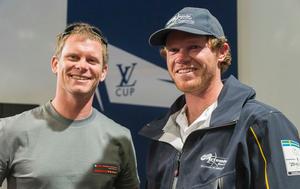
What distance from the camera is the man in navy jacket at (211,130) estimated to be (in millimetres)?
969

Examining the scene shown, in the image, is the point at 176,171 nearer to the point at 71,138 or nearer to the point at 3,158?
the point at 71,138

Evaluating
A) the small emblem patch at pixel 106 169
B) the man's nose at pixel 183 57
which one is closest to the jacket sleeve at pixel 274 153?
the man's nose at pixel 183 57

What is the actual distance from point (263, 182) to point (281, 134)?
13 cm

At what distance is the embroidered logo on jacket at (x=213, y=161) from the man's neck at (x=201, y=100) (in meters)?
0.18

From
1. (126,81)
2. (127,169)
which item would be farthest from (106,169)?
(126,81)

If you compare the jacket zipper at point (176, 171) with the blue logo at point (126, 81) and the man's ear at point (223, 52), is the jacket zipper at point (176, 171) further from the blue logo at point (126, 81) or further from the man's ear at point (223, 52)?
the blue logo at point (126, 81)

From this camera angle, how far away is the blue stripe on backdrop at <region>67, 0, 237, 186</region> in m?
2.12

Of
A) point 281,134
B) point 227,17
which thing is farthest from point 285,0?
point 281,134

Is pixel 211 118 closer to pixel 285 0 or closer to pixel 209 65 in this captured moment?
pixel 209 65

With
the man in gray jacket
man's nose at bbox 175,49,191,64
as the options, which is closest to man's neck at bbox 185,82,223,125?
man's nose at bbox 175,49,191,64

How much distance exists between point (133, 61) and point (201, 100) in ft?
3.33

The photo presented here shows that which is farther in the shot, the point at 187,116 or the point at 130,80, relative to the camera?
the point at 130,80

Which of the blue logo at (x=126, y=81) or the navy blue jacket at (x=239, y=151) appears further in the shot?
Answer: the blue logo at (x=126, y=81)

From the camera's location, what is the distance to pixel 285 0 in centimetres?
198
